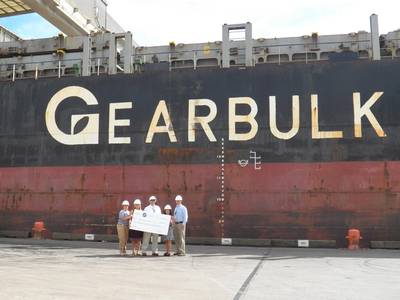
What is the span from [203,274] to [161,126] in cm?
791

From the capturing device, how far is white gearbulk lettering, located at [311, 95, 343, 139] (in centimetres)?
1423

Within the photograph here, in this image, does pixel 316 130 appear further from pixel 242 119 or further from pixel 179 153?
pixel 179 153

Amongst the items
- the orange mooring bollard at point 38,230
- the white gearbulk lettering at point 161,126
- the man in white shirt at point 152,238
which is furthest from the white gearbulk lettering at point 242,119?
the orange mooring bollard at point 38,230

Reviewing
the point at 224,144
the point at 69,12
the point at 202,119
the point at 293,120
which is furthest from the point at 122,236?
the point at 69,12

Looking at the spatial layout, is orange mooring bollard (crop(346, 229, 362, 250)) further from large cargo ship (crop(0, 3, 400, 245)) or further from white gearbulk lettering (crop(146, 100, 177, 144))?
white gearbulk lettering (crop(146, 100, 177, 144))

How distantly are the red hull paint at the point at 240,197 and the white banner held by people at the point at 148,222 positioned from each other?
2.70 metres

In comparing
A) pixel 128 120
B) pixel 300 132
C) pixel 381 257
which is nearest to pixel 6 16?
pixel 128 120

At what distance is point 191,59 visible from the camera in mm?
18312

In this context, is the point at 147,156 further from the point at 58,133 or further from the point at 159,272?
the point at 159,272

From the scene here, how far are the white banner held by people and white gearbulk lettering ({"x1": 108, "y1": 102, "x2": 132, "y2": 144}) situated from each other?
4.17m

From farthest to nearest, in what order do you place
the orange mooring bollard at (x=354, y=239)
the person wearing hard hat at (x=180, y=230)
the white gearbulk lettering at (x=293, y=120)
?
the white gearbulk lettering at (x=293, y=120) < the orange mooring bollard at (x=354, y=239) < the person wearing hard hat at (x=180, y=230)

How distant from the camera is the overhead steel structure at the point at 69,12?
2006 centimetres

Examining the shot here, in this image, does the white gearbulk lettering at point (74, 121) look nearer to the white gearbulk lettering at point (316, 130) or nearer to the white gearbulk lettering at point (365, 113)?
the white gearbulk lettering at point (316, 130)

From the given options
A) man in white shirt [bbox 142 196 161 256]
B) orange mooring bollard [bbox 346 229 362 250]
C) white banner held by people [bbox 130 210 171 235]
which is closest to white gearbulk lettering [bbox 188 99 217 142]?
man in white shirt [bbox 142 196 161 256]
